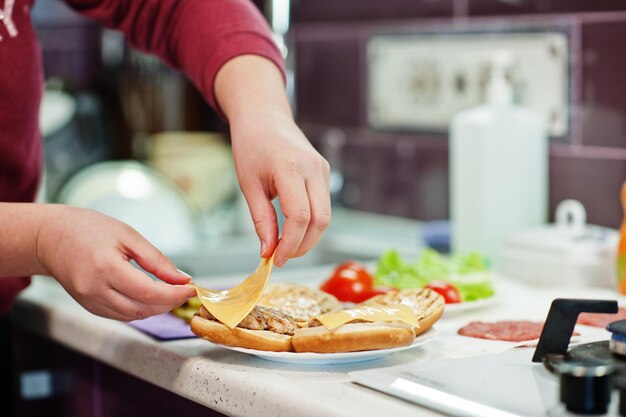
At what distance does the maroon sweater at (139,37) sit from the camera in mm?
1243

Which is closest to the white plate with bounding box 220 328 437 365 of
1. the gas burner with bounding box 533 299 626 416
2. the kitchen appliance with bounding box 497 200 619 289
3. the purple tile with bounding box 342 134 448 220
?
the gas burner with bounding box 533 299 626 416

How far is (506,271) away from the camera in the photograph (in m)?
1.61

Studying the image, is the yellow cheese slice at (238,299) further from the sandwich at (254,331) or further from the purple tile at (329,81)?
the purple tile at (329,81)

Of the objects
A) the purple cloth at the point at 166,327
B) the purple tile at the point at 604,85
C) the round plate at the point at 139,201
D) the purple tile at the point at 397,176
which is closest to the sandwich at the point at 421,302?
the purple cloth at the point at 166,327

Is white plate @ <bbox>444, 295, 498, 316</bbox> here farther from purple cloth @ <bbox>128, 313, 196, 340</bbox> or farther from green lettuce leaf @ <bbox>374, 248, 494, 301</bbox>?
purple cloth @ <bbox>128, 313, 196, 340</bbox>

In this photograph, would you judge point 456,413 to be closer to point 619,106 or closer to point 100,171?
point 619,106

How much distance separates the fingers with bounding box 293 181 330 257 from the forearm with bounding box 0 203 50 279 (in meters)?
0.25

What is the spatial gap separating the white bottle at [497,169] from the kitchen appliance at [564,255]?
97mm

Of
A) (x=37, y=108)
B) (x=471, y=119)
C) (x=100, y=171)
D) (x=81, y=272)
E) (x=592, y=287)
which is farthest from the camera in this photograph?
(x=100, y=171)

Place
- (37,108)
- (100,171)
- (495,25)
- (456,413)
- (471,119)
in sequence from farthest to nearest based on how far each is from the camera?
1. (100,171)
2. (495,25)
3. (471,119)
4. (37,108)
5. (456,413)

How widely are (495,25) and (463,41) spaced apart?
0.10 metres

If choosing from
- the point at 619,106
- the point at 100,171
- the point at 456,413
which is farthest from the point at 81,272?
the point at 100,171

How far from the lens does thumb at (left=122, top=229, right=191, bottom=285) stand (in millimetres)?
992

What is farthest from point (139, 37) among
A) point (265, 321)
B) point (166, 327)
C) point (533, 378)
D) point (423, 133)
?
point (423, 133)
